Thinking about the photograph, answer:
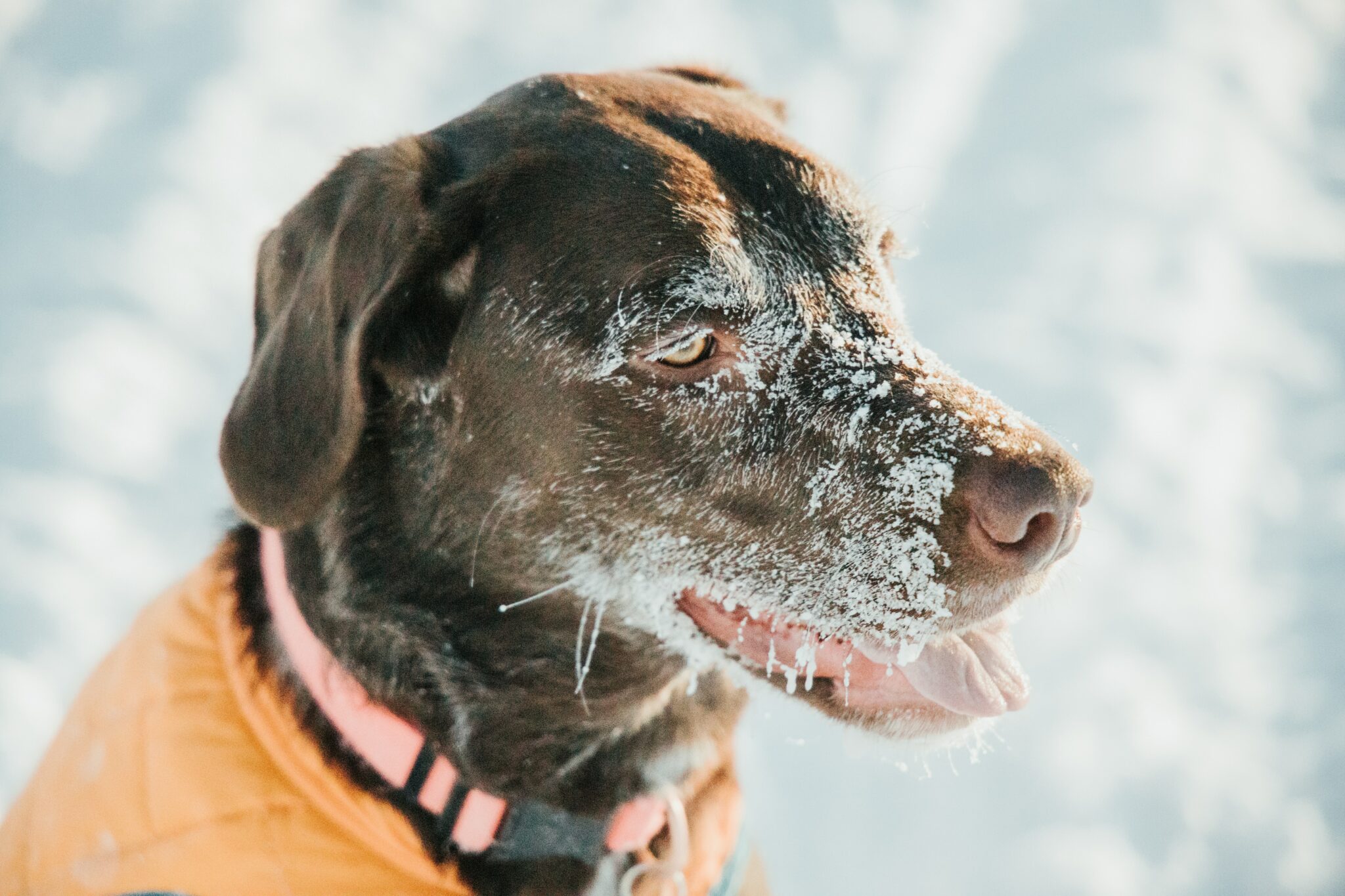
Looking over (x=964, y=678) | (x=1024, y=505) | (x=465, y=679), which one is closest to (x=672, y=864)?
(x=465, y=679)

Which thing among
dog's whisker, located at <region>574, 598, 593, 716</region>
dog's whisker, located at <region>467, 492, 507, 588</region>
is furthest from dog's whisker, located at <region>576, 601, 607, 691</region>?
dog's whisker, located at <region>467, 492, 507, 588</region>

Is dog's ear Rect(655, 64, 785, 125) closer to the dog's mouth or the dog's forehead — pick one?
the dog's forehead

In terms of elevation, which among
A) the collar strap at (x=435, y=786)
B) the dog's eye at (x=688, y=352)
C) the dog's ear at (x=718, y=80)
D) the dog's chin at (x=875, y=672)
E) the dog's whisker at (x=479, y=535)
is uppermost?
the dog's ear at (x=718, y=80)

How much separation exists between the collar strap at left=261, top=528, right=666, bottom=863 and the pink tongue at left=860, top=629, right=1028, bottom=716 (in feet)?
2.74

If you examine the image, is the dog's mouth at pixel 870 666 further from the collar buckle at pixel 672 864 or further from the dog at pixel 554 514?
the collar buckle at pixel 672 864

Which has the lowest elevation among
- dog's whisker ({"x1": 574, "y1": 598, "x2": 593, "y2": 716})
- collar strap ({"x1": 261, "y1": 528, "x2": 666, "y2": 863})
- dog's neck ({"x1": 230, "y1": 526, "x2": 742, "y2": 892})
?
collar strap ({"x1": 261, "y1": 528, "x2": 666, "y2": 863})

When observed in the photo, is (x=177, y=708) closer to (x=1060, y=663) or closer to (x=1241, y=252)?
(x=1060, y=663)

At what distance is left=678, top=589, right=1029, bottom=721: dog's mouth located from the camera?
220 cm

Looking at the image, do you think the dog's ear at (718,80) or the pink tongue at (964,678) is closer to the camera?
the pink tongue at (964,678)

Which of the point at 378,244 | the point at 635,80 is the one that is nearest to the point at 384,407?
the point at 378,244

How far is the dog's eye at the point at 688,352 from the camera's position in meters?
2.07

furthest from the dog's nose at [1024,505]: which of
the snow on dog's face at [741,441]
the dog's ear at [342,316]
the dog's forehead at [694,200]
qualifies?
the dog's ear at [342,316]

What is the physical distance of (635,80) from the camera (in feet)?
8.11

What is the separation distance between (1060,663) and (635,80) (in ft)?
11.2
